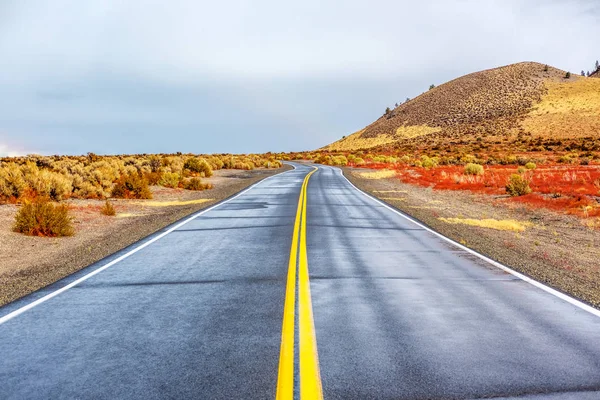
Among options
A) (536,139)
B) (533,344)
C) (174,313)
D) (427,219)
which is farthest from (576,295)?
(536,139)

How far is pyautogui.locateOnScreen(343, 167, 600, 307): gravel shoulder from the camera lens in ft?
27.7

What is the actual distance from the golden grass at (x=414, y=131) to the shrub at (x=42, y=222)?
371 feet

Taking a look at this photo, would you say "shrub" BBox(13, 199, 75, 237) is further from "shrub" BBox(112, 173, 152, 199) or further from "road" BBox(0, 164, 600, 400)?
"shrub" BBox(112, 173, 152, 199)

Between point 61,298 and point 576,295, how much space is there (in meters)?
7.64

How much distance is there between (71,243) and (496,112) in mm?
117935

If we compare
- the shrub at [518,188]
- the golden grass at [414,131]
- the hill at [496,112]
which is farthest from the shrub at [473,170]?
the golden grass at [414,131]

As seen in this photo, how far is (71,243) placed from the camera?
40.0 ft

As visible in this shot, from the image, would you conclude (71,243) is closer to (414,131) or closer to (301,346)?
(301,346)

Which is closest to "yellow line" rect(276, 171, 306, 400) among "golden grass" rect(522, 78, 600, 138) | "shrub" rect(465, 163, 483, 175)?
"shrub" rect(465, 163, 483, 175)

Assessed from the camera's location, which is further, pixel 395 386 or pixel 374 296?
pixel 374 296

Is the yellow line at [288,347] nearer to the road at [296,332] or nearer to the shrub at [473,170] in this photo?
the road at [296,332]

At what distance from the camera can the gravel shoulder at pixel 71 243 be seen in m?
8.23

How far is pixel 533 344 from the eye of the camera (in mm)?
4785

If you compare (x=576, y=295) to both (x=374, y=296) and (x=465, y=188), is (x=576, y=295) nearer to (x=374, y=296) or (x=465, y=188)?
(x=374, y=296)
